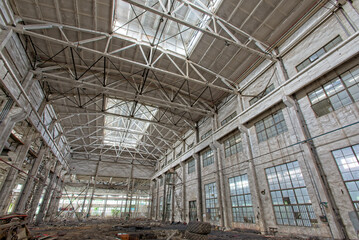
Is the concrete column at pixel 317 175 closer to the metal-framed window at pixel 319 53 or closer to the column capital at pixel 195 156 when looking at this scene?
the metal-framed window at pixel 319 53

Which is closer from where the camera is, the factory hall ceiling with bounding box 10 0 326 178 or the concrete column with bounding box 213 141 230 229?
the factory hall ceiling with bounding box 10 0 326 178

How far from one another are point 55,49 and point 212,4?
483 inches

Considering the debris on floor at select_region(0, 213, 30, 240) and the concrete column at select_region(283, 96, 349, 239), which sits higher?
the concrete column at select_region(283, 96, 349, 239)

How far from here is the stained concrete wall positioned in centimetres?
761

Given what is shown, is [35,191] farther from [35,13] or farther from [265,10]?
[265,10]

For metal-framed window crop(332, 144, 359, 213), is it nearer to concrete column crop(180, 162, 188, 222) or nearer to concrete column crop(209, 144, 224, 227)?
concrete column crop(209, 144, 224, 227)

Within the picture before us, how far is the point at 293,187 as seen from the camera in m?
9.45

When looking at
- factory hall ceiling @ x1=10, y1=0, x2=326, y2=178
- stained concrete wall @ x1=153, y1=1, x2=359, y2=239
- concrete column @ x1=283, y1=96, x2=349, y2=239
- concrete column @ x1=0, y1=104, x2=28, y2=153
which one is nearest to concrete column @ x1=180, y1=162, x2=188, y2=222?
stained concrete wall @ x1=153, y1=1, x2=359, y2=239

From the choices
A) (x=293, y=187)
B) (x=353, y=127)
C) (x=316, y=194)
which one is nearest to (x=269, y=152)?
(x=293, y=187)

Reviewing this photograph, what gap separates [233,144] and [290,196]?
579 cm

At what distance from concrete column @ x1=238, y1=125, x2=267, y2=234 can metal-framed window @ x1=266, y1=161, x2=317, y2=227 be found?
0.88 meters

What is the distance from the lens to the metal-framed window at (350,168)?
7.07m

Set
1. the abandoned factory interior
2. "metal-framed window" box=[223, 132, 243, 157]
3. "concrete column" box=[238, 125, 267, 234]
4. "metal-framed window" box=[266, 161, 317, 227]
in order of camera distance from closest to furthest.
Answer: the abandoned factory interior, "metal-framed window" box=[266, 161, 317, 227], "concrete column" box=[238, 125, 267, 234], "metal-framed window" box=[223, 132, 243, 157]

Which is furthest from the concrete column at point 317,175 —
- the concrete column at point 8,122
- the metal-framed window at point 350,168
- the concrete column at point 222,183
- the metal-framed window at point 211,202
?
the concrete column at point 8,122
